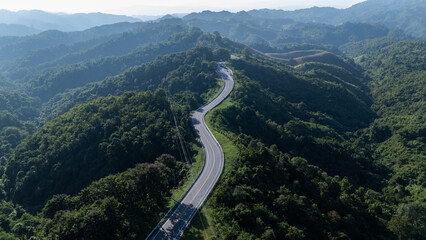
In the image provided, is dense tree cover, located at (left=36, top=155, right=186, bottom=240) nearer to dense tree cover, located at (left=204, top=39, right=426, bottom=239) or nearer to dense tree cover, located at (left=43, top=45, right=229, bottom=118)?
dense tree cover, located at (left=204, top=39, right=426, bottom=239)

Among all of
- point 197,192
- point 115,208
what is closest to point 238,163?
point 197,192

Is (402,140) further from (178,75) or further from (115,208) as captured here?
(178,75)

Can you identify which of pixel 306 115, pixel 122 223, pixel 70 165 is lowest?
pixel 70 165

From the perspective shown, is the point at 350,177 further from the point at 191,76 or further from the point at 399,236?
the point at 191,76

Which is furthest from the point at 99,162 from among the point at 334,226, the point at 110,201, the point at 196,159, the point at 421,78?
the point at 421,78

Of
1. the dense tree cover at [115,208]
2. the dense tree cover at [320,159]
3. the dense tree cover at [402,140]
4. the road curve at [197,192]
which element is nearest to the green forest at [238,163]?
the dense tree cover at [115,208]

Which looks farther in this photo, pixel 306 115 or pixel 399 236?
pixel 306 115

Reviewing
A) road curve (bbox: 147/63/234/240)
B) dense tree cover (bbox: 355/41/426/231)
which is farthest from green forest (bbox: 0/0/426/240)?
road curve (bbox: 147/63/234/240)
